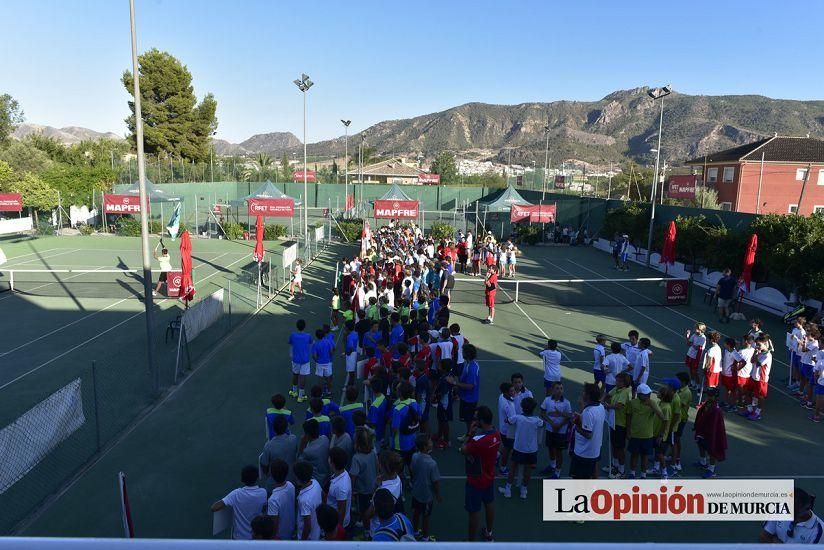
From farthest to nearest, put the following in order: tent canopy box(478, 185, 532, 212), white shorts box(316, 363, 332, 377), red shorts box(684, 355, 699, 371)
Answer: tent canopy box(478, 185, 532, 212)
red shorts box(684, 355, 699, 371)
white shorts box(316, 363, 332, 377)

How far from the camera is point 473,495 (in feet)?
21.6

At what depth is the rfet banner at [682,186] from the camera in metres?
38.2

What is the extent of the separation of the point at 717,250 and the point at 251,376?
59.5 feet

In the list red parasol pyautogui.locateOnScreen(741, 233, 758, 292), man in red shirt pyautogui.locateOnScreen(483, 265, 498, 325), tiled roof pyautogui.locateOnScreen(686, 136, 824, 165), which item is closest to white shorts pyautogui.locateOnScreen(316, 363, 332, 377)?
man in red shirt pyautogui.locateOnScreen(483, 265, 498, 325)

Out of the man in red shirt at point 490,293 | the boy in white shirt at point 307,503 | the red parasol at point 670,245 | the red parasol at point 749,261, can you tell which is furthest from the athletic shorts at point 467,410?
the red parasol at point 670,245

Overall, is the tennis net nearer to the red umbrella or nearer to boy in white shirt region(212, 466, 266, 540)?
the red umbrella

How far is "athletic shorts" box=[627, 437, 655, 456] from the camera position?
318 inches

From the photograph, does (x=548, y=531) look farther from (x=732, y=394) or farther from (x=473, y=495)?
(x=732, y=394)

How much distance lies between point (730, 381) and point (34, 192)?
43121 millimetres

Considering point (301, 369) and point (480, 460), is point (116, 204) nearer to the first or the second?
point (301, 369)

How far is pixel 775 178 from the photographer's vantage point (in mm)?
48219

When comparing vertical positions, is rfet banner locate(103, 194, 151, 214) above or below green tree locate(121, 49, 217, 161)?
below

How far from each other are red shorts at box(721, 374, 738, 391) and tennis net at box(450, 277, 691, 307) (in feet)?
26.5

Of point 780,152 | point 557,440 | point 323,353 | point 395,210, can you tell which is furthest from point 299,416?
point 780,152
